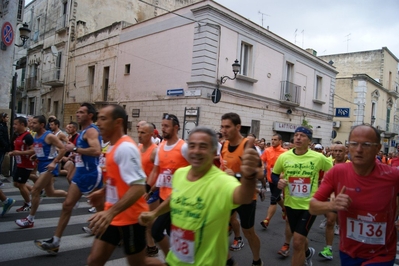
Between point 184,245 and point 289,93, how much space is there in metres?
20.2

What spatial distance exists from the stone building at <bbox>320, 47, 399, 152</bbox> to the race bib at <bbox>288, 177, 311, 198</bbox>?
25904 mm

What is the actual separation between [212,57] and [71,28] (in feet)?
44.6

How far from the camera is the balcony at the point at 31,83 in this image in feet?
99.8

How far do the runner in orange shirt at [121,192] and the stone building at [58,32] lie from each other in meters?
21.0

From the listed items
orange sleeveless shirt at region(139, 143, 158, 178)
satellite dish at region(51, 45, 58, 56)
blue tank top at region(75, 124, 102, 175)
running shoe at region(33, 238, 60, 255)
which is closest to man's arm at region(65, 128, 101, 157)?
blue tank top at region(75, 124, 102, 175)

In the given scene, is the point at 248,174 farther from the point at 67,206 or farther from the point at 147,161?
the point at 147,161

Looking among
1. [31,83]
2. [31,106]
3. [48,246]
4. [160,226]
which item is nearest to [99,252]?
[160,226]

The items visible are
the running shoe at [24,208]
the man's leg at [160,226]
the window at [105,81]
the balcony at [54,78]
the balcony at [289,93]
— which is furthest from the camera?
the balcony at [54,78]

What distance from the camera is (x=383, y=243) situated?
269cm

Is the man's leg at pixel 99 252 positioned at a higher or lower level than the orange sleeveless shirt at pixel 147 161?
lower

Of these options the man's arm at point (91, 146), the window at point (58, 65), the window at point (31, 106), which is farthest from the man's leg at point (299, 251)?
the window at point (31, 106)

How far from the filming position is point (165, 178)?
13.9 ft

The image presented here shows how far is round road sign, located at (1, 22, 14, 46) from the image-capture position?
1291cm

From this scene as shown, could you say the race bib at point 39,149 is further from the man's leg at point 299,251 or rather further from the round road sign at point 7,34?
the round road sign at point 7,34
